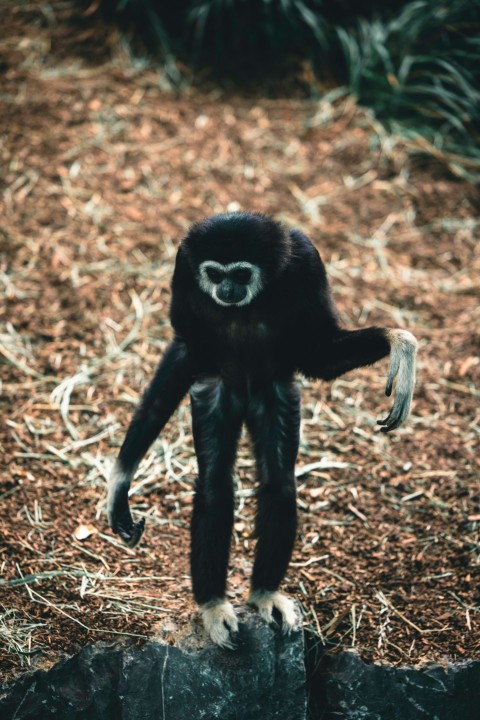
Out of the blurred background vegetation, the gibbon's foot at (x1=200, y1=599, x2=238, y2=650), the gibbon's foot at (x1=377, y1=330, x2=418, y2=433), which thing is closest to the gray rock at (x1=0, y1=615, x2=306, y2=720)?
the gibbon's foot at (x1=200, y1=599, x2=238, y2=650)

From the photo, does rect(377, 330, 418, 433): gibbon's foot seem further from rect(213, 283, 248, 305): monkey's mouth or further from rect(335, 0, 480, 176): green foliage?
rect(335, 0, 480, 176): green foliage

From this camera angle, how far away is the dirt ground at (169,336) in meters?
4.32

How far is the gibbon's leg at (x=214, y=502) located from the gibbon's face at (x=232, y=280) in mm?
477

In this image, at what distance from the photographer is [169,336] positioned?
6.15 m

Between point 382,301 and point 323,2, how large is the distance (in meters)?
4.18

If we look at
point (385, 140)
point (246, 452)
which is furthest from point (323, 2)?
point (246, 452)

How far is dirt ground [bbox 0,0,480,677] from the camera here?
432cm

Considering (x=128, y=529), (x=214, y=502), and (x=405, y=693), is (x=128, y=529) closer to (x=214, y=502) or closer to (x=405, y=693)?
(x=214, y=502)

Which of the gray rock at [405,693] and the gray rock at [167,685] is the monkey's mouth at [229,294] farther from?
the gray rock at [405,693]

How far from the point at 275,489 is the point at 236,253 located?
3.80ft

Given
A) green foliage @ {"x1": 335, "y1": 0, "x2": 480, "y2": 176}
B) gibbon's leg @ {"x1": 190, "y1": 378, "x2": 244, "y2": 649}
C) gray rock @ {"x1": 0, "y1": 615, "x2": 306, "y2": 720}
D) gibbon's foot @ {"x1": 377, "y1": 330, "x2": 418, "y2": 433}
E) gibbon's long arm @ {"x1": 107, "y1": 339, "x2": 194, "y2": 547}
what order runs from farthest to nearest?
green foliage @ {"x1": 335, "y1": 0, "x2": 480, "y2": 176} < gibbon's long arm @ {"x1": 107, "y1": 339, "x2": 194, "y2": 547} < gibbon's leg @ {"x1": 190, "y1": 378, "x2": 244, "y2": 649} < gray rock @ {"x1": 0, "y1": 615, "x2": 306, "y2": 720} < gibbon's foot @ {"x1": 377, "y1": 330, "x2": 418, "y2": 433}

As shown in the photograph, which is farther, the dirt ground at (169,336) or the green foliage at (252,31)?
the green foliage at (252,31)

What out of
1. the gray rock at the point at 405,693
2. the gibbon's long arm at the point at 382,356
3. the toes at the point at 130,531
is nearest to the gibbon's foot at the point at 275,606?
the gray rock at the point at 405,693

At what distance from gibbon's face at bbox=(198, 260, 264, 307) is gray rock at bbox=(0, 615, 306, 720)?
1.64m
